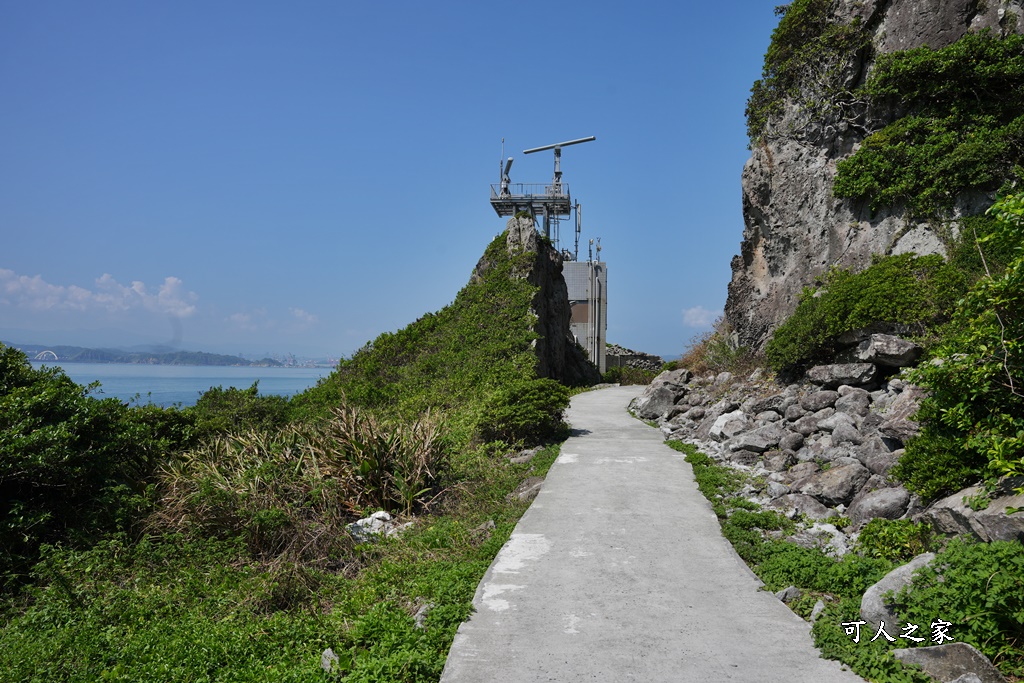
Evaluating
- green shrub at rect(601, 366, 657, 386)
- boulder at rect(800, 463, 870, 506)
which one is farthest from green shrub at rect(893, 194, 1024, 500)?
green shrub at rect(601, 366, 657, 386)

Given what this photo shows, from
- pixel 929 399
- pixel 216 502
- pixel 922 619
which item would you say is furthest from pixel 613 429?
pixel 922 619

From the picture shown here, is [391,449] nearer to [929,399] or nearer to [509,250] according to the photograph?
[929,399]

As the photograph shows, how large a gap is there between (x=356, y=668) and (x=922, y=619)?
3.62 m

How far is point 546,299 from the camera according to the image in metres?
22.4

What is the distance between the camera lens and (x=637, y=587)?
5.29 meters

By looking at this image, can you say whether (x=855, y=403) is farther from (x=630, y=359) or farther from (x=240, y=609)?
(x=630, y=359)

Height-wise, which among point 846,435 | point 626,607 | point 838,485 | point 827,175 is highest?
point 827,175

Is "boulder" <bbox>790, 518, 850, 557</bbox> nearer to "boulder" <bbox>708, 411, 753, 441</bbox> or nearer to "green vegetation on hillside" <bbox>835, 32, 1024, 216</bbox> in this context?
"boulder" <bbox>708, 411, 753, 441</bbox>

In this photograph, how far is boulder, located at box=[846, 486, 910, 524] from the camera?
6.42 m

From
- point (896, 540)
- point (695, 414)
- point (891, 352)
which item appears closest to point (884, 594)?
point (896, 540)

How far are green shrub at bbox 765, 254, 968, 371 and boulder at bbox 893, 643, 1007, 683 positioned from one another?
29.0ft

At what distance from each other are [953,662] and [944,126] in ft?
43.5

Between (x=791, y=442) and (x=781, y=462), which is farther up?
(x=791, y=442)

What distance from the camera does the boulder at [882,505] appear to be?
6.42 meters
